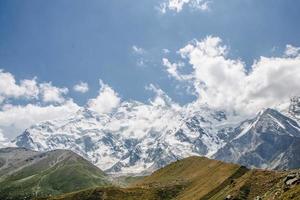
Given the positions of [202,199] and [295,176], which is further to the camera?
[202,199]

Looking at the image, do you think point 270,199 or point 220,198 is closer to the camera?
Answer: point 270,199

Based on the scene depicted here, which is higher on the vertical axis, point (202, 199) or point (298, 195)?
point (202, 199)

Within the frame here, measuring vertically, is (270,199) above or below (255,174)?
below

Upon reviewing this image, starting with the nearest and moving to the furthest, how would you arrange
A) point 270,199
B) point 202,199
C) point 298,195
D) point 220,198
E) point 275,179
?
point 298,195 < point 270,199 < point 275,179 < point 220,198 < point 202,199

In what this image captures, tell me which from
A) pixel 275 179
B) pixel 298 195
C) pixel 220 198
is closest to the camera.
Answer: pixel 298 195

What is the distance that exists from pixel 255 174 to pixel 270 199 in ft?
185

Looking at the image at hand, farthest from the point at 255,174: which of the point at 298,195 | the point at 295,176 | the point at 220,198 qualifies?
the point at 298,195

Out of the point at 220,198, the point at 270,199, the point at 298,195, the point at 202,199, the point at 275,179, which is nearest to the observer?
the point at 298,195

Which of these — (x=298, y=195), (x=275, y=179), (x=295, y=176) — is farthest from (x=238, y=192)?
(x=298, y=195)

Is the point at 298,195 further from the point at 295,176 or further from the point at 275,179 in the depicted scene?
the point at 275,179

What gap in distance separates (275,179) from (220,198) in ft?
77.6

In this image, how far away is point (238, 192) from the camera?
15775 cm

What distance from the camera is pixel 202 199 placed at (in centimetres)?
19938

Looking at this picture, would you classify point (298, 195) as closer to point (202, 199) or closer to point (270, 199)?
point (270, 199)
